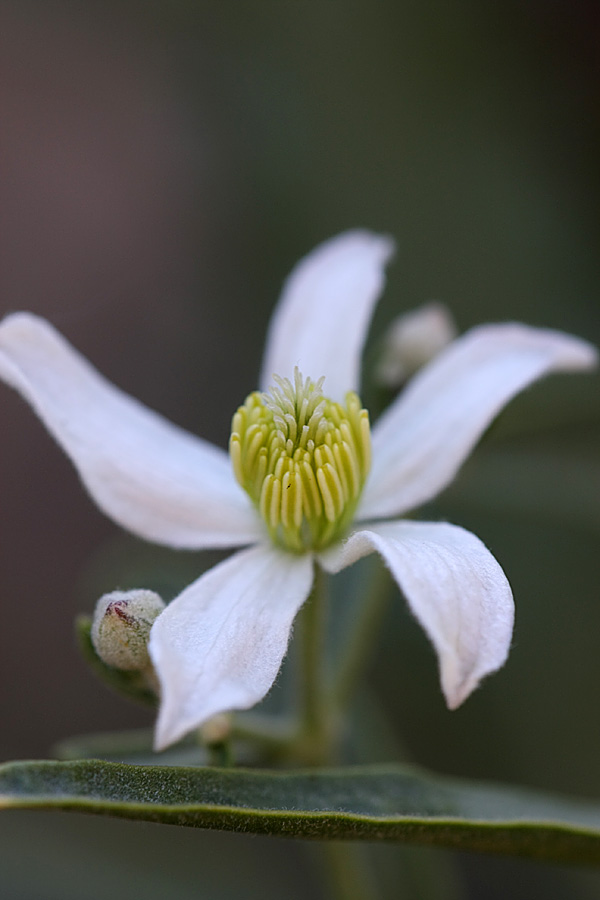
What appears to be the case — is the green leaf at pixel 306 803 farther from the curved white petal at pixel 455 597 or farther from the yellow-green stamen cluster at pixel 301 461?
the yellow-green stamen cluster at pixel 301 461

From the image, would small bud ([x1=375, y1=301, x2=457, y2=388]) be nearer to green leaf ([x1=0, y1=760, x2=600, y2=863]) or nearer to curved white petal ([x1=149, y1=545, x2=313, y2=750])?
curved white petal ([x1=149, y1=545, x2=313, y2=750])

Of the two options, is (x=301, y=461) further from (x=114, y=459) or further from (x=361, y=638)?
(x=361, y=638)

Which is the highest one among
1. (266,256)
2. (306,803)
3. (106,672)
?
(266,256)

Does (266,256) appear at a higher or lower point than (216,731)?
higher

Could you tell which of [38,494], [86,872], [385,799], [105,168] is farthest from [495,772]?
[105,168]

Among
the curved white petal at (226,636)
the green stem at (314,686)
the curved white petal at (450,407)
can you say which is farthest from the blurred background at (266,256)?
the curved white petal at (226,636)

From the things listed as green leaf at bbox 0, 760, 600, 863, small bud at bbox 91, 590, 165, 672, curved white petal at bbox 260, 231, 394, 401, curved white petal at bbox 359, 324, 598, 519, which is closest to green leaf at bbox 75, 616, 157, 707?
small bud at bbox 91, 590, 165, 672

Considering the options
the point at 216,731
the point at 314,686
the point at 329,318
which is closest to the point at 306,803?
the point at 216,731

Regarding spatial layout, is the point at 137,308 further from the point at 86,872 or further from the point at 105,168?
the point at 86,872
